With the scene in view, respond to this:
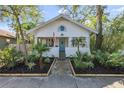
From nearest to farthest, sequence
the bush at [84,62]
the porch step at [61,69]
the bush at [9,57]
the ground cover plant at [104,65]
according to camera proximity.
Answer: the ground cover plant at [104,65] < the porch step at [61,69] < the bush at [84,62] < the bush at [9,57]

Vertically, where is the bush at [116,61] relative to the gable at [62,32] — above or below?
below

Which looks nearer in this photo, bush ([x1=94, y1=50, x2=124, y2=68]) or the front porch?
bush ([x1=94, y1=50, x2=124, y2=68])

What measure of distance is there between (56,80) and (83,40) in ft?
30.7

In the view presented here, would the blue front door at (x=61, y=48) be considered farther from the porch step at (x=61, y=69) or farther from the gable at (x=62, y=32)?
the porch step at (x=61, y=69)

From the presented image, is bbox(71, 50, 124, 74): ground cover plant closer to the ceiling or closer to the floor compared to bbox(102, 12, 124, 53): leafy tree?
closer to the floor

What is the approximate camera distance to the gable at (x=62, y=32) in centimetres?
1675

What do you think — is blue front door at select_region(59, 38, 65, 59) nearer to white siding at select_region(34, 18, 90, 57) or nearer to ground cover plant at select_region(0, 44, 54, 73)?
white siding at select_region(34, 18, 90, 57)

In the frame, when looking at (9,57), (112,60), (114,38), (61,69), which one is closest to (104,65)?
(112,60)

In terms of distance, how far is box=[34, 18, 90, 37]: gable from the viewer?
16750 millimetres

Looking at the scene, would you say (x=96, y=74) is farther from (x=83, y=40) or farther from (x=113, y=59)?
(x=83, y=40)

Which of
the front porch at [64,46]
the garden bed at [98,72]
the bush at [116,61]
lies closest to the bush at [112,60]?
the bush at [116,61]

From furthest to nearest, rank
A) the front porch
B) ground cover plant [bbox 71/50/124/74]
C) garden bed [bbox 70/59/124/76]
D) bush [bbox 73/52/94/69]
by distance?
the front porch, bush [bbox 73/52/94/69], ground cover plant [bbox 71/50/124/74], garden bed [bbox 70/59/124/76]

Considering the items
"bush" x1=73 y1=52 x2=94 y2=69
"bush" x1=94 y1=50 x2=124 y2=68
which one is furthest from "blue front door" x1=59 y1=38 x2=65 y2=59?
"bush" x1=94 y1=50 x2=124 y2=68
